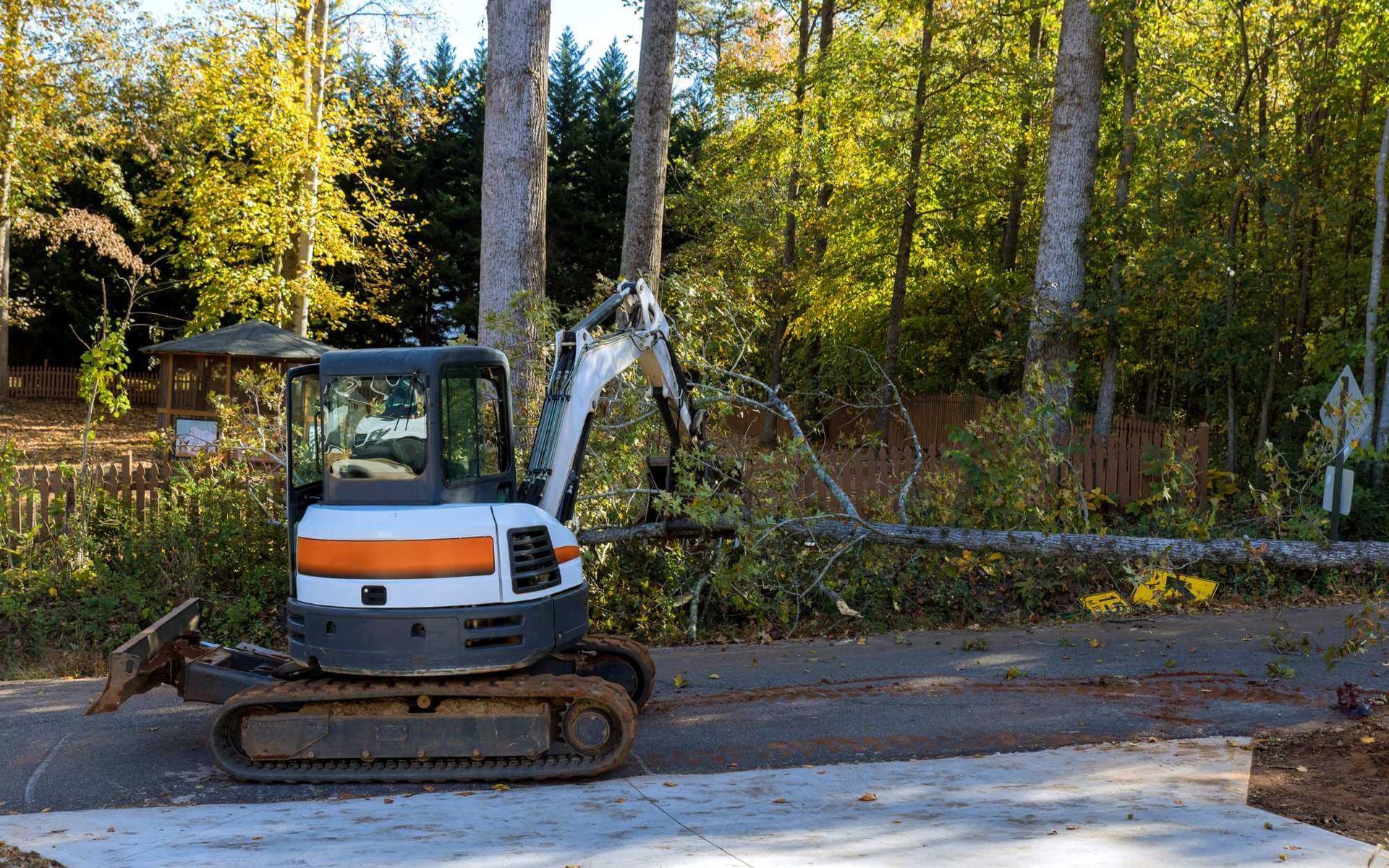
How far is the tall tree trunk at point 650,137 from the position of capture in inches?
565

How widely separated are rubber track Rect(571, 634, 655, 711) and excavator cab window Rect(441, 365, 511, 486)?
138 cm

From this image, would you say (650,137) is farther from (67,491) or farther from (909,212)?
(909,212)

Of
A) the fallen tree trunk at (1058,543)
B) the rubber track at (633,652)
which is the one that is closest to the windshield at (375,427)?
the rubber track at (633,652)

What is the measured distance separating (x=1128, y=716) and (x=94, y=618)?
31.2 ft

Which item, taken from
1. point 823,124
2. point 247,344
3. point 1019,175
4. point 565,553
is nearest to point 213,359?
point 247,344

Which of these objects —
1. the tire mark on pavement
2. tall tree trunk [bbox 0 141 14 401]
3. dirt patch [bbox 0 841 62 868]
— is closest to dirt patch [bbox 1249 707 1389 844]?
dirt patch [bbox 0 841 62 868]

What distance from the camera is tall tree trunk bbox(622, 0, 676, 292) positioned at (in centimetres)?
1434

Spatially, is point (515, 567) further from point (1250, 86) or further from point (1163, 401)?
point (1163, 401)

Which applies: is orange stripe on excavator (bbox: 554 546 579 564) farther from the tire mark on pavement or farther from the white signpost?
the white signpost

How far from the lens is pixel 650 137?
14.4m

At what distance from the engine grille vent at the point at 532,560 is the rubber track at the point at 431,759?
0.55 meters

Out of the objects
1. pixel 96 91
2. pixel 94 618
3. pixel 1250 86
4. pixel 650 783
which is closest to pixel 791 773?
pixel 650 783

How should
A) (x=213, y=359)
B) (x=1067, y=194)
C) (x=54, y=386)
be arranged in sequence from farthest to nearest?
(x=54, y=386) → (x=213, y=359) → (x=1067, y=194)

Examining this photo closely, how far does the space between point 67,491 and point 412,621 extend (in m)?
7.75
